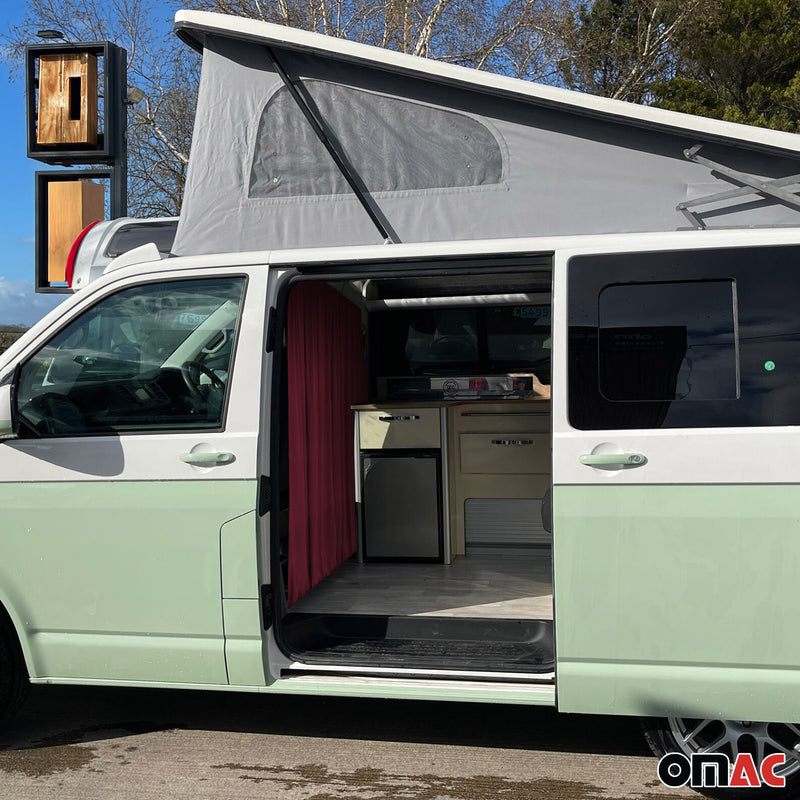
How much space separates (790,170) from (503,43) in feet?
57.6

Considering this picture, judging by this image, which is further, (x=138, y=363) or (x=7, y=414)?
(x=138, y=363)

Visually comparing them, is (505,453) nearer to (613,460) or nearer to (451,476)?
(451,476)

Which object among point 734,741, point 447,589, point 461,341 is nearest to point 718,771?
point 734,741

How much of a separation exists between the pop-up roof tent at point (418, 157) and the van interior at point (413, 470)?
1.18ft

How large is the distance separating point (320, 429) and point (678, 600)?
2.38 meters

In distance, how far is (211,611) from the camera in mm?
3236

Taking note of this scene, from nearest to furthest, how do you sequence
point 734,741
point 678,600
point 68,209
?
point 678,600, point 734,741, point 68,209

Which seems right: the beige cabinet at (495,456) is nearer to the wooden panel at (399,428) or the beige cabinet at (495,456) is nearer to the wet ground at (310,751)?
the wooden panel at (399,428)

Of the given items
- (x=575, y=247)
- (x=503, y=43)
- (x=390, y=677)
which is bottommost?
(x=390, y=677)

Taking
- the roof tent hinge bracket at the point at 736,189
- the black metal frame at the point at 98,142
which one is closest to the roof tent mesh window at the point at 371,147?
the roof tent hinge bracket at the point at 736,189

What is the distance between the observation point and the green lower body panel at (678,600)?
2.81 meters

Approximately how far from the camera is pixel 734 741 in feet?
9.95

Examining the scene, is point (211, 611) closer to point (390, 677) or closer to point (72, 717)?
point (390, 677)

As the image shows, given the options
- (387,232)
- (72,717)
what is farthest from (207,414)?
(72,717)
